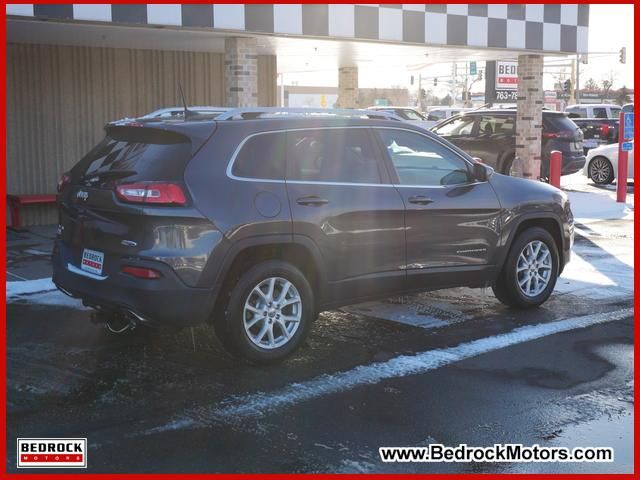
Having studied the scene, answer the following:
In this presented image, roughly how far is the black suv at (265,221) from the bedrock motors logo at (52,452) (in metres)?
1.12

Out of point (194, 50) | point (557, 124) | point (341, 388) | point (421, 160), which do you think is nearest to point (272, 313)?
point (341, 388)

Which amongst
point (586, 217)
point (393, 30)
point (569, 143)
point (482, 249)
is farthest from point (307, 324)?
point (569, 143)

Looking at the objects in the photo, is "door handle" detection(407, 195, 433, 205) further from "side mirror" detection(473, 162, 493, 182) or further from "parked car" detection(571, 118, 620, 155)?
"parked car" detection(571, 118, 620, 155)

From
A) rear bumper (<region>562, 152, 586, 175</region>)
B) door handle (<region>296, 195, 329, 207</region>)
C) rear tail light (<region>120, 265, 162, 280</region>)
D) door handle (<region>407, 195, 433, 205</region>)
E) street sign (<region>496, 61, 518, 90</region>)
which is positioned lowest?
rear tail light (<region>120, 265, 162, 280</region>)

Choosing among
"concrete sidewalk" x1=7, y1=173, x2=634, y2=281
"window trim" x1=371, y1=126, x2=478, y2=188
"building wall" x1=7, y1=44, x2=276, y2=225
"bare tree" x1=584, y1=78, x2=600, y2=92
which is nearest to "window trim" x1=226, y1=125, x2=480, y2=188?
"window trim" x1=371, y1=126, x2=478, y2=188

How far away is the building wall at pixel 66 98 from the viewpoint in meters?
12.3

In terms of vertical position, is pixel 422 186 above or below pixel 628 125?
below

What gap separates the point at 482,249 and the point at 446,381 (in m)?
1.76

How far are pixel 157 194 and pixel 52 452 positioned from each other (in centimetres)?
170

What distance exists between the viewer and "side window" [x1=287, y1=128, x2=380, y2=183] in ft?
19.4

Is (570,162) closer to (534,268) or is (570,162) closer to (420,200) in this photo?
(534,268)

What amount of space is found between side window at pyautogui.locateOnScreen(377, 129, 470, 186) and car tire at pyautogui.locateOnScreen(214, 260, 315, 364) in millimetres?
1262

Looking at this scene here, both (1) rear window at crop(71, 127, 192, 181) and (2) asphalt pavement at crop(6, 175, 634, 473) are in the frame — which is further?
(1) rear window at crop(71, 127, 192, 181)

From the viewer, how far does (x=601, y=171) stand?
19.0m
